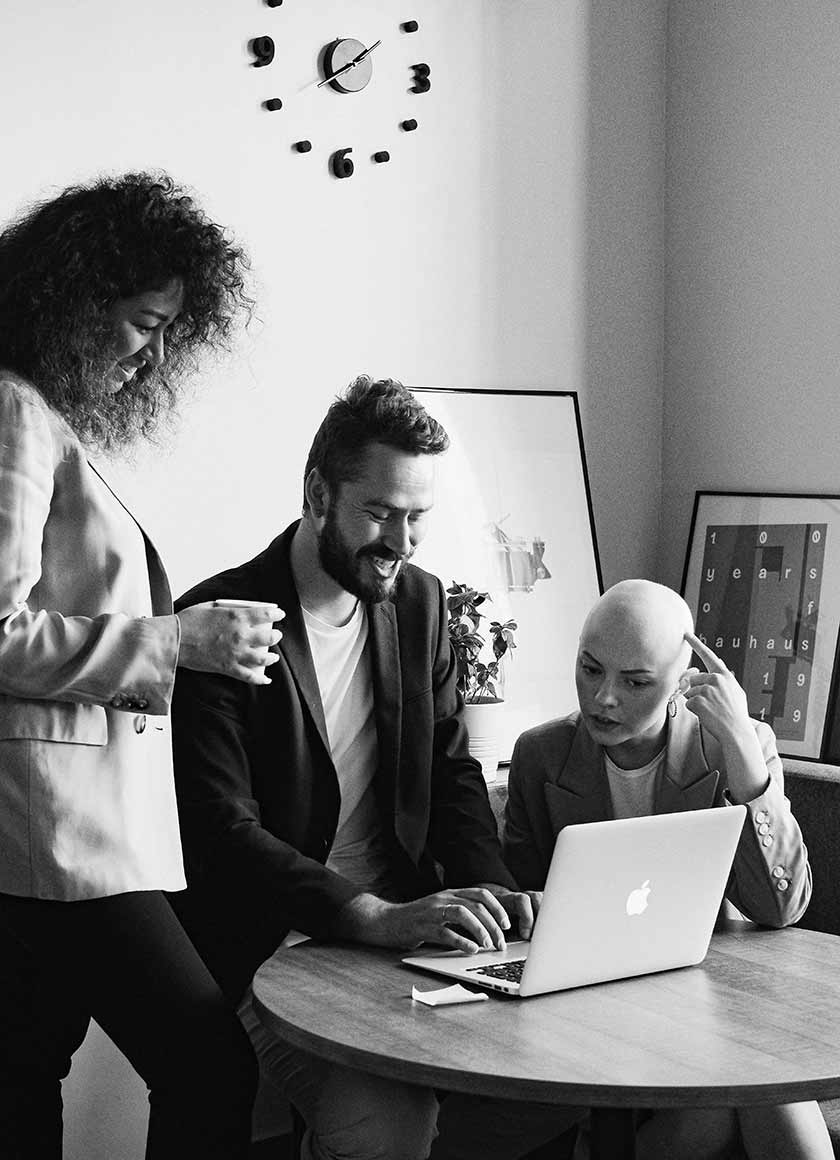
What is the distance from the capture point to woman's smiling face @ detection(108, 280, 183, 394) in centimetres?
189

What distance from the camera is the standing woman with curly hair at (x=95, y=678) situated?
177cm

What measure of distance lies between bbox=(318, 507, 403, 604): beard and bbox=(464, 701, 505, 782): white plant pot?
74cm

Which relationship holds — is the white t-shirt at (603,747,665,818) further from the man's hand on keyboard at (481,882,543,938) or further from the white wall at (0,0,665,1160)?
the white wall at (0,0,665,1160)

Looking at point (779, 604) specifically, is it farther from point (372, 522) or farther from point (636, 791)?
point (372, 522)

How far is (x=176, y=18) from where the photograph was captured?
2.93 m

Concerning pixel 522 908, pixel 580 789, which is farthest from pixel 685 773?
pixel 522 908

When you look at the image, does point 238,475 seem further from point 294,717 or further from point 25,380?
point 25,380

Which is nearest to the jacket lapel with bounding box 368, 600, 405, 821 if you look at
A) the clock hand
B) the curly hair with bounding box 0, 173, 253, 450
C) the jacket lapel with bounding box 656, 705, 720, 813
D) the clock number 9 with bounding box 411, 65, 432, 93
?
the jacket lapel with bounding box 656, 705, 720, 813

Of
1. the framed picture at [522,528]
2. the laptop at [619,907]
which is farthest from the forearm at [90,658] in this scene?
the framed picture at [522,528]

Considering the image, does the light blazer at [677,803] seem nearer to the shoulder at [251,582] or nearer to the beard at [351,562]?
the beard at [351,562]

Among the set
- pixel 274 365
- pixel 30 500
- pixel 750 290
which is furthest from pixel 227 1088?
pixel 750 290

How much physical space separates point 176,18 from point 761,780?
1.86 metres

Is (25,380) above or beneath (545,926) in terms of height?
above

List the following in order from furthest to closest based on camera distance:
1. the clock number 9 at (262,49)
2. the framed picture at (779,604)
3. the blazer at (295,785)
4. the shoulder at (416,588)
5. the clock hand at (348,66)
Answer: the framed picture at (779,604) → the clock hand at (348,66) → the clock number 9 at (262,49) → the shoulder at (416,588) → the blazer at (295,785)
